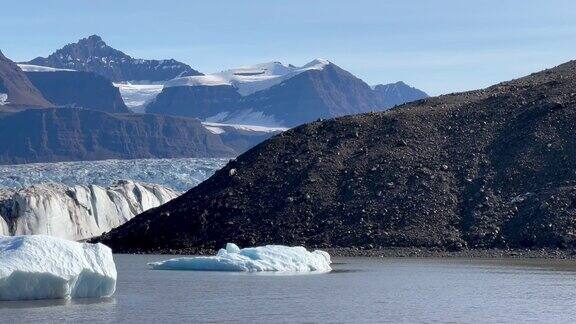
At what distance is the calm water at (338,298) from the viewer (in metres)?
36.0

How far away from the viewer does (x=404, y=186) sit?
72625 mm

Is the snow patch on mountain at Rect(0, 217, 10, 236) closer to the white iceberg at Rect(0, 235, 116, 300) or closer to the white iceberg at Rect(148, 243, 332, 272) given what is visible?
the white iceberg at Rect(148, 243, 332, 272)

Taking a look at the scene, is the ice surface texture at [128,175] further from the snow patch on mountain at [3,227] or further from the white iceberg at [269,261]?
the white iceberg at [269,261]

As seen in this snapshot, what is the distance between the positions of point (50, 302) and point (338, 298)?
1016 cm

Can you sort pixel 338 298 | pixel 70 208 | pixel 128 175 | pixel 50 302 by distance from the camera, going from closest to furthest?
Result: pixel 50 302 < pixel 338 298 < pixel 70 208 < pixel 128 175

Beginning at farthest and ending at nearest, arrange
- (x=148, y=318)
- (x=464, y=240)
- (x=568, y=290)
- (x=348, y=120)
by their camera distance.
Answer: (x=348, y=120) < (x=464, y=240) < (x=568, y=290) < (x=148, y=318)

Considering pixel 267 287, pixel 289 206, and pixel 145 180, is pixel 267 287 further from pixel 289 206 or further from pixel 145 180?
pixel 145 180

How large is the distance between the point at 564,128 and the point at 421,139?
934 centimetres

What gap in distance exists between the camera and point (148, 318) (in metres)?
35.2

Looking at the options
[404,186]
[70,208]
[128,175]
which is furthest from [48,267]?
[128,175]

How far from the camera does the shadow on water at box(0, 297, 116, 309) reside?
36.9 meters

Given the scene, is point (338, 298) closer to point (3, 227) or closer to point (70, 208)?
point (3, 227)

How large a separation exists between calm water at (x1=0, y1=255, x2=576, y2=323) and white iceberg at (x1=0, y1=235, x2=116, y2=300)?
653 millimetres

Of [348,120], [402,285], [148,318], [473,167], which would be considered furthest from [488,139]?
[148,318]
